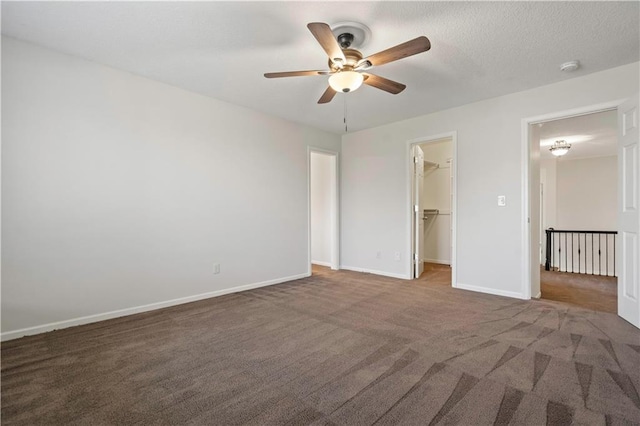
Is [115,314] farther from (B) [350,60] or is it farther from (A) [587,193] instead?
(A) [587,193]

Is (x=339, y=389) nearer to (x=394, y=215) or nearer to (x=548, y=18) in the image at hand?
(x=548, y=18)

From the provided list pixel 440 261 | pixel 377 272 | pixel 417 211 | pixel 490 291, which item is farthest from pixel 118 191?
pixel 440 261

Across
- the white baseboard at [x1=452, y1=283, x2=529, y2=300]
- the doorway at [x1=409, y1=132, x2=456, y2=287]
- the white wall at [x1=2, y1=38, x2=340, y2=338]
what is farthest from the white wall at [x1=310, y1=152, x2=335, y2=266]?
the white baseboard at [x1=452, y1=283, x2=529, y2=300]

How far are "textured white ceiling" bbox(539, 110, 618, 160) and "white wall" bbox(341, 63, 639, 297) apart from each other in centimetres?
58

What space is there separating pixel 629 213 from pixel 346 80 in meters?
2.93

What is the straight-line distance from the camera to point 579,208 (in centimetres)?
728

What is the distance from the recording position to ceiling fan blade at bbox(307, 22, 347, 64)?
1.80m

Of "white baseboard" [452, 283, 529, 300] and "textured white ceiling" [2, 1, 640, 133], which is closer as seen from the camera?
"textured white ceiling" [2, 1, 640, 133]

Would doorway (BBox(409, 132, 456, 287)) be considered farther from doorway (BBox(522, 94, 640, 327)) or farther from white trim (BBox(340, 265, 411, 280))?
doorway (BBox(522, 94, 640, 327))

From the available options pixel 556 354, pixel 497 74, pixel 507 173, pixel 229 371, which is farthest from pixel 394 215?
pixel 229 371

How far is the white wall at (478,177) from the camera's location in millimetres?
3373

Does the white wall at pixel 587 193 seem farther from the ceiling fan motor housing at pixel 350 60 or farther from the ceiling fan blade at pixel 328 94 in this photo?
the ceiling fan motor housing at pixel 350 60

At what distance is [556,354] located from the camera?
2.20 metres

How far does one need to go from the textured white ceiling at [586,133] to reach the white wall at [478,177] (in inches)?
22.9
